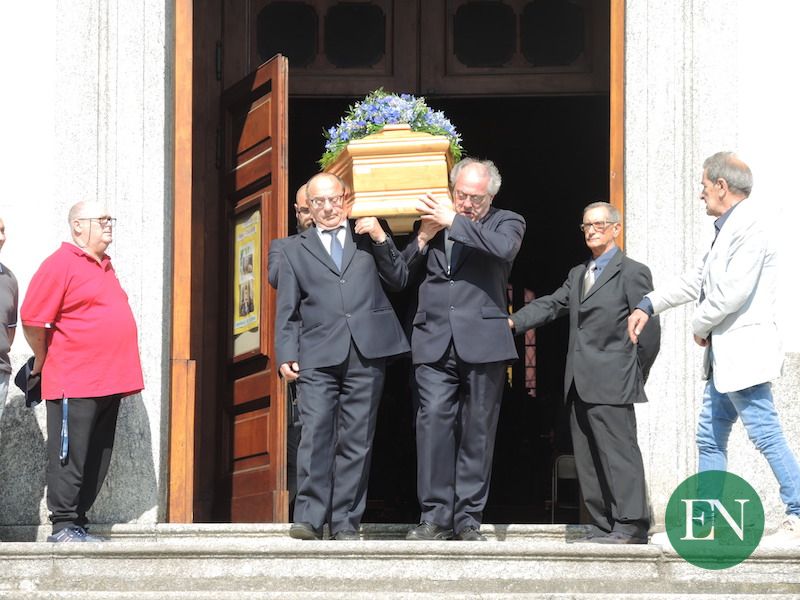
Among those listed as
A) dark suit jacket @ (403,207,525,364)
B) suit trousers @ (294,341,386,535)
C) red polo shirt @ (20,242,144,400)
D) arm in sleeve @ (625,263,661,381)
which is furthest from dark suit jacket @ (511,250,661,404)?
red polo shirt @ (20,242,144,400)

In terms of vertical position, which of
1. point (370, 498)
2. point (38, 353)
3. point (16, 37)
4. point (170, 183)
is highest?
point (16, 37)

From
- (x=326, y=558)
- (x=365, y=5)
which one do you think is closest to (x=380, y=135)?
(x=326, y=558)

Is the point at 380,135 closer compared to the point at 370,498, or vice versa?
the point at 380,135

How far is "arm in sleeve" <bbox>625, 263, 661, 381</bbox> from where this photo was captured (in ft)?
26.1

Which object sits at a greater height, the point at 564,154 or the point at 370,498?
the point at 564,154

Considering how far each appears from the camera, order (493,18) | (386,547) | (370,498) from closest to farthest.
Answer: (386,547), (493,18), (370,498)

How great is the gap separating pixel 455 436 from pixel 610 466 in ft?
2.35

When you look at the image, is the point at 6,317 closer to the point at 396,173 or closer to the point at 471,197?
the point at 396,173

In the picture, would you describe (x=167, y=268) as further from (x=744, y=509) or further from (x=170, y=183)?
(x=744, y=509)

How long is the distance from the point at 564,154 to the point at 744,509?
7.61 metres

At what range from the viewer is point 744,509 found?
8156 mm

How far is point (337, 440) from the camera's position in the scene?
304 inches

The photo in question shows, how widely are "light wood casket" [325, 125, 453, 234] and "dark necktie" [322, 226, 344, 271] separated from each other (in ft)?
Answer: 0.44

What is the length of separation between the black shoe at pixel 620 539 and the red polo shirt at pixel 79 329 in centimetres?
225
